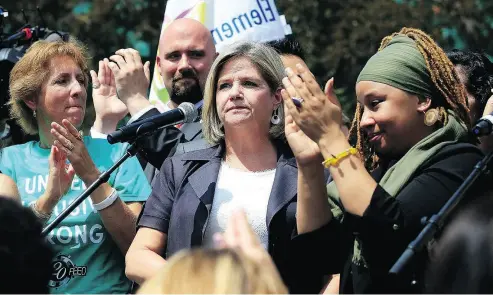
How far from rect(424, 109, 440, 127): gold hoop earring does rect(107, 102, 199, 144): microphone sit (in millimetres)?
1239

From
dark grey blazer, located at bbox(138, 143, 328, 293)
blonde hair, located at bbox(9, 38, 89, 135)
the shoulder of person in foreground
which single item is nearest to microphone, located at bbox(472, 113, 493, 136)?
dark grey blazer, located at bbox(138, 143, 328, 293)

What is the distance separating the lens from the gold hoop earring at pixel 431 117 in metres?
4.82

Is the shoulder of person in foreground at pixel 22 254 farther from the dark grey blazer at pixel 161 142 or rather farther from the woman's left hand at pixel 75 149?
the dark grey blazer at pixel 161 142

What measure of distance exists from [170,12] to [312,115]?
3329 mm

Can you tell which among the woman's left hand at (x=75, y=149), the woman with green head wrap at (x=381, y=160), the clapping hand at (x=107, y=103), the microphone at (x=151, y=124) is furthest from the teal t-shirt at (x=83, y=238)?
the woman with green head wrap at (x=381, y=160)

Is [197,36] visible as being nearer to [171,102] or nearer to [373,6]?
[171,102]

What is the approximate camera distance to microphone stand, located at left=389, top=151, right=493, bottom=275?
412 cm

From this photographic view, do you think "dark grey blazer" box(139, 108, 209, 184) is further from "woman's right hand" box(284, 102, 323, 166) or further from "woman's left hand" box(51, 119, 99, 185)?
"woman's right hand" box(284, 102, 323, 166)

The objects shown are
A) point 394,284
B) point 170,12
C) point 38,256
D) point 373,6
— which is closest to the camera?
point 38,256

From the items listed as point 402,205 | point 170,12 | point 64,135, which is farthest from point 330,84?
point 170,12

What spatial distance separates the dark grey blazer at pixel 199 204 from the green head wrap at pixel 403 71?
65cm

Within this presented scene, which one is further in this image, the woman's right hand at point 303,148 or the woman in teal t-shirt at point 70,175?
the woman in teal t-shirt at point 70,175

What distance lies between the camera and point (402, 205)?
4570 millimetres

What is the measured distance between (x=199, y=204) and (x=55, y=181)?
0.81 m
